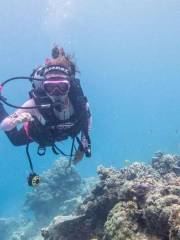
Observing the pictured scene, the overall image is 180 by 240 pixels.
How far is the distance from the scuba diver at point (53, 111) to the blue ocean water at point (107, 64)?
34.7 meters

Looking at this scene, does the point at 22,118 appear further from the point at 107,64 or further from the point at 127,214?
the point at 107,64

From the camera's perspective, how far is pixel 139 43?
144 meters

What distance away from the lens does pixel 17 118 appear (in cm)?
671

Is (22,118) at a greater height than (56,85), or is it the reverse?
(56,85)

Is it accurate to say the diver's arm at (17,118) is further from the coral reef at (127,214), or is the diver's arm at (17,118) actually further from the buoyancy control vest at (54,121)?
the coral reef at (127,214)

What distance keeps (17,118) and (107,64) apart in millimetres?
145426

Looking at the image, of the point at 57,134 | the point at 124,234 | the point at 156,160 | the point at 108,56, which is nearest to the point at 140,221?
the point at 124,234

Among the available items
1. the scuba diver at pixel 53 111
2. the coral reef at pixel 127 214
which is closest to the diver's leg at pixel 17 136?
the scuba diver at pixel 53 111

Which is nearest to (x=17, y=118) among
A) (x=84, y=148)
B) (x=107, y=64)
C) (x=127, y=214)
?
(x=84, y=148)

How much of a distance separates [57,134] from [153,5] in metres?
95.5

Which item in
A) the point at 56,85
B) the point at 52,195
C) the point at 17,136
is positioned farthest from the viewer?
the point at 52,195

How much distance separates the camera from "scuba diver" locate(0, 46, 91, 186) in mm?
6859

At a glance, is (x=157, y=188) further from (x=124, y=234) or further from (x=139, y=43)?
(x=139, y=43)

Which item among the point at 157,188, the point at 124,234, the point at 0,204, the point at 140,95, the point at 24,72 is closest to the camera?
the point at 124,234
